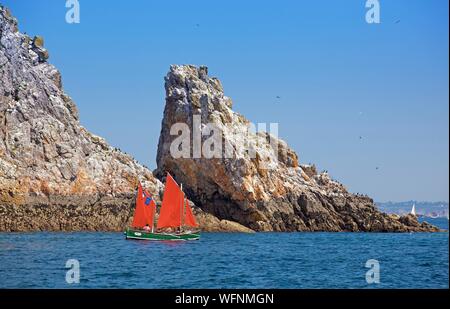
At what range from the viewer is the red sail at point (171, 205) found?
223ft

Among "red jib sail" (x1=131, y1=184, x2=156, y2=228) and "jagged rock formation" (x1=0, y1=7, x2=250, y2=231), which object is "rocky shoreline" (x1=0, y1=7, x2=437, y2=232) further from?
"red jib sail" (x1=131, y1=184, x2=156, y2=228)

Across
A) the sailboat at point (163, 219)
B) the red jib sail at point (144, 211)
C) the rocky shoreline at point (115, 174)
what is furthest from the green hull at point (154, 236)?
the rocky shoreline at point (115, 174)

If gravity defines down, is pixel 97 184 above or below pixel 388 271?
above

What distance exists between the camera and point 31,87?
92.5 m

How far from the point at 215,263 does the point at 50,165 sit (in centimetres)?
4433

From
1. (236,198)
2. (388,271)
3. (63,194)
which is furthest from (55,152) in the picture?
(388,271)

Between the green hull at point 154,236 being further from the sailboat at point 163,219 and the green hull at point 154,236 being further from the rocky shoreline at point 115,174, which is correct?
the rocky shoreline at point 115,174

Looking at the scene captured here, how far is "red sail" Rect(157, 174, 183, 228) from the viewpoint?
68.0m

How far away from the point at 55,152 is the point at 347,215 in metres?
44.1

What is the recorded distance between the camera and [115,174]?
3593 inches

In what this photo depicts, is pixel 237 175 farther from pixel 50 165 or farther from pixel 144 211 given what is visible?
pixel 50 165

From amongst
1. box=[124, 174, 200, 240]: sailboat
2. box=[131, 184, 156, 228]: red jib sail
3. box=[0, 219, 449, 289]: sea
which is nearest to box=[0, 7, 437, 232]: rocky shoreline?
box=[131, 184, 156, 228]: red jib sail
